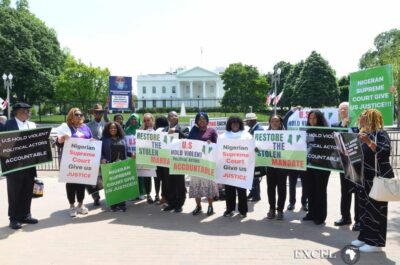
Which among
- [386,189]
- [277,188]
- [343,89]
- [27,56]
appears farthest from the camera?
[343,89]

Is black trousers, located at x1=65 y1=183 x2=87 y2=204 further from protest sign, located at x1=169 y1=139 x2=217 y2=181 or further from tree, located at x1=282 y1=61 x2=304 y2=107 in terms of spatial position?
tree, located at x1=282 y1=61 x2=304 y2=107

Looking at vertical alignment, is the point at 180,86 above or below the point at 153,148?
above

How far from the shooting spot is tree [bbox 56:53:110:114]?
4825 centimetres

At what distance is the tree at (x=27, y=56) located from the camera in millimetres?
46562

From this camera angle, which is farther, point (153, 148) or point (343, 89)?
point (343, 89)

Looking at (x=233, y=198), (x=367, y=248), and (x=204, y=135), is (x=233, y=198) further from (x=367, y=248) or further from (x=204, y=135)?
(x=367, y=248)

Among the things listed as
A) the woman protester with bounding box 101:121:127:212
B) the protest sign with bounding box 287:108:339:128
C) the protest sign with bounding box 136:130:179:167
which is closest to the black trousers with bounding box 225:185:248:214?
the protest sign with bounding box 136:130:179:167

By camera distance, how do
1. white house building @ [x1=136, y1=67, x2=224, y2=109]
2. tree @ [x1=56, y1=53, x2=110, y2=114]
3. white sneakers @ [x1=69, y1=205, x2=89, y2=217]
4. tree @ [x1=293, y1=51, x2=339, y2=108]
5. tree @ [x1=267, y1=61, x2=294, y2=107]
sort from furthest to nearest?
1. white house building @ [x1=136, y1=67, x2=224, y2=109]
2. tree @ [x1=267, y1=61, x2=294, y2=107]
3. tree @ [x1=293, y1=51, x2=339, y2=108]
4. tree @ [x1=56, y1=53, x2=110, y2=114]
5. white sneakers @ [x1=69, y1=205, x2=89, y2=217]

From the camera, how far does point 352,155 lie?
5.62 metres

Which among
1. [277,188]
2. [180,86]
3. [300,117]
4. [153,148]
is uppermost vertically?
[180,86]

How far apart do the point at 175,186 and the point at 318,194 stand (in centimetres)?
283

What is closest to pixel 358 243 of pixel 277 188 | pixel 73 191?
pixel 277 188

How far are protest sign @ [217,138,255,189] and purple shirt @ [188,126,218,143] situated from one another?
0.30 m

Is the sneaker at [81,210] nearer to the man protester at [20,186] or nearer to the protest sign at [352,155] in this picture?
the man protester at [20,186]
